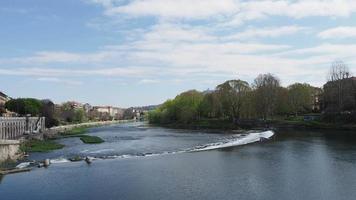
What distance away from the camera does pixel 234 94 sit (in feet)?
459

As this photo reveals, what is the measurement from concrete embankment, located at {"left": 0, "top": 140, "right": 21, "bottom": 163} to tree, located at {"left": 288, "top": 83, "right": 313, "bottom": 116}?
95843 millimetres

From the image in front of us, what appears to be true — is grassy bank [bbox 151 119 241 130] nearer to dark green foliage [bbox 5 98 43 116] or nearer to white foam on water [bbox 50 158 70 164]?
dark green foliage [bbox 5 98 43 116]

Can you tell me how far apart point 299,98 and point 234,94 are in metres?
19.9

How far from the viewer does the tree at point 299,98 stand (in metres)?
135

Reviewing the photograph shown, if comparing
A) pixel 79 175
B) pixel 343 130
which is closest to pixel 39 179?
pixel 79 175

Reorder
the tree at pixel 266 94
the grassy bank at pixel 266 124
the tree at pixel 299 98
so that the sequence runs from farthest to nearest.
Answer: the tree at pixel 299 98
the tree at pixel 266 94
the grassy bank at pixel 266 124

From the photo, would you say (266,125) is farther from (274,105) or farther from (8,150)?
(8,150)

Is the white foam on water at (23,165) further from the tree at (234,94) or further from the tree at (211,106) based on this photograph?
the tree at (211,106)

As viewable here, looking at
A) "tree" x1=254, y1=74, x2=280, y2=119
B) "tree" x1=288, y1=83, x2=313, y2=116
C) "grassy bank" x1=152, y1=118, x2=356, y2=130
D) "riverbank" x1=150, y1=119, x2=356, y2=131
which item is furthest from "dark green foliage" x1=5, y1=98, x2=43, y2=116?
"tree" x1=288, y1=83, x2=313, y2=116

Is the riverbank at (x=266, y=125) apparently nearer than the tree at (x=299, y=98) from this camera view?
Yes

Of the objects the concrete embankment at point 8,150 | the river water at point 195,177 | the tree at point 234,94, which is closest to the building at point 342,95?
the tree at point 234,94

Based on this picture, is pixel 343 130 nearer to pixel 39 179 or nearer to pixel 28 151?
pixel 28 151

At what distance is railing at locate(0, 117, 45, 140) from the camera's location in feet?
257

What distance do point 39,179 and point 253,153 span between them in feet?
92.3
